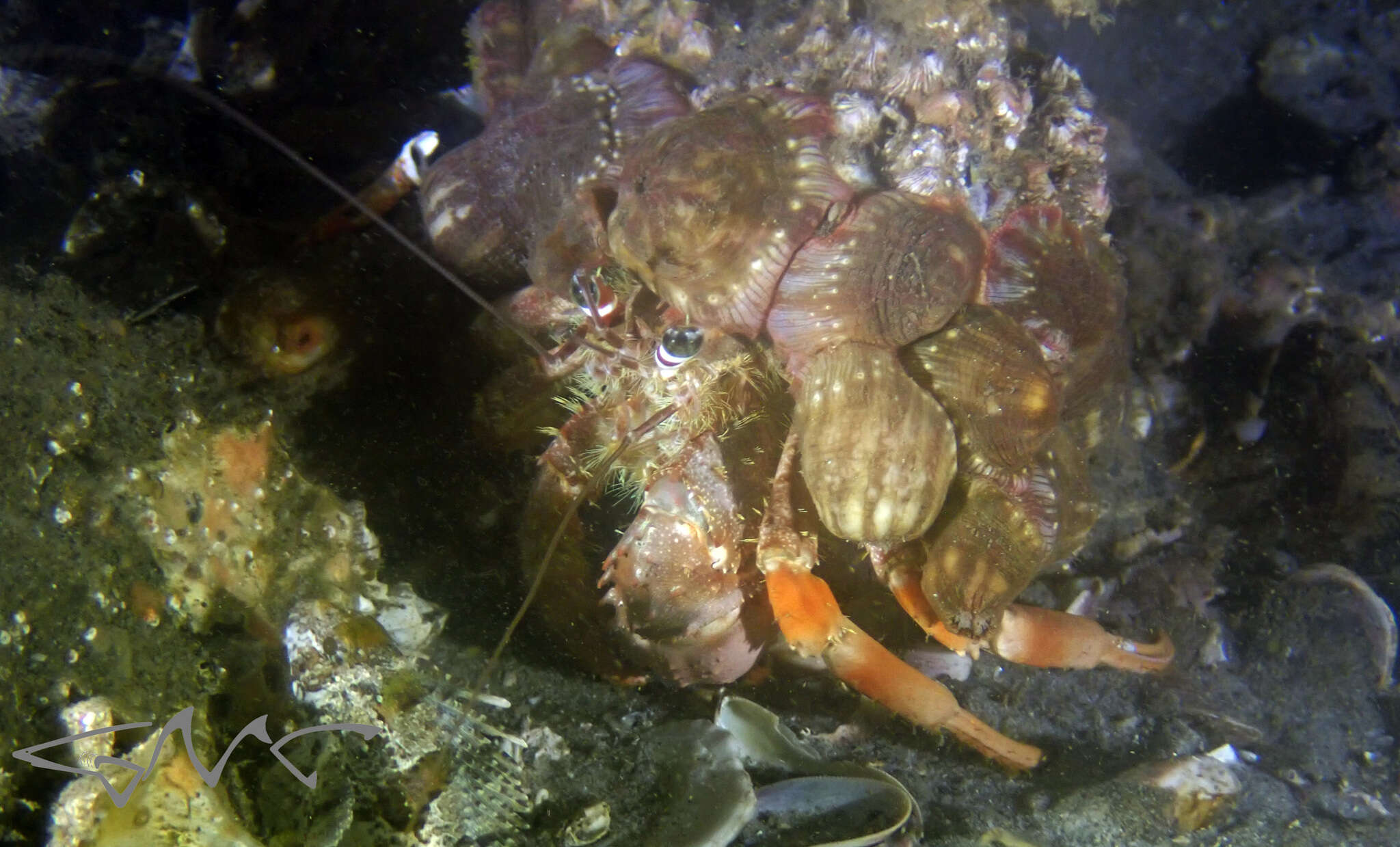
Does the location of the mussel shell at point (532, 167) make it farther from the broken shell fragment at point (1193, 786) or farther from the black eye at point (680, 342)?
the broken shell fragment at point (1193, 786)

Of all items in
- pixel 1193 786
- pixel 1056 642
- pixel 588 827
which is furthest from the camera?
pixel 1056 642

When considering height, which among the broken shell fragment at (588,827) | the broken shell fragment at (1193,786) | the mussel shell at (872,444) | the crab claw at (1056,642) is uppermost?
the mussel shell at (872,444)

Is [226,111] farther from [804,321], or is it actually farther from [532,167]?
[804,321]

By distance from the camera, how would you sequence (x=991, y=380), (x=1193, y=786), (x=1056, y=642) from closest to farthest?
(x=991, y=380), (x=1193, y=786), (x=1056, y=642)

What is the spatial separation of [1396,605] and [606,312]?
4290mm

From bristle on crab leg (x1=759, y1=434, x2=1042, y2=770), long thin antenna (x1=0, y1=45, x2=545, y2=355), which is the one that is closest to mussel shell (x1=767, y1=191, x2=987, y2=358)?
bristle on crab leg (x1=759, y1=434, x2=1042, y2=770)

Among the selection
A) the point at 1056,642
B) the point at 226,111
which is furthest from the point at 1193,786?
the point at 226,111

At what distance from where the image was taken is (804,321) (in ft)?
8.04

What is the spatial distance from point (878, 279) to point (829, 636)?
1390mm

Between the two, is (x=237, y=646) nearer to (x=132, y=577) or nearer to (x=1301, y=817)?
(x=132, y=577)

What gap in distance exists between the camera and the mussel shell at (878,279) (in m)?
2.35

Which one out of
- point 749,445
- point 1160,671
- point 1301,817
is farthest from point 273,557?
point 1301,817

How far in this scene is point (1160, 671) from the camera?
338 centimetres

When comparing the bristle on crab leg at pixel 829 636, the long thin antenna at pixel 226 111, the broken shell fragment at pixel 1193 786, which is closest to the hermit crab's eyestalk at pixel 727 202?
the long thin antenna at pixel 226 111
